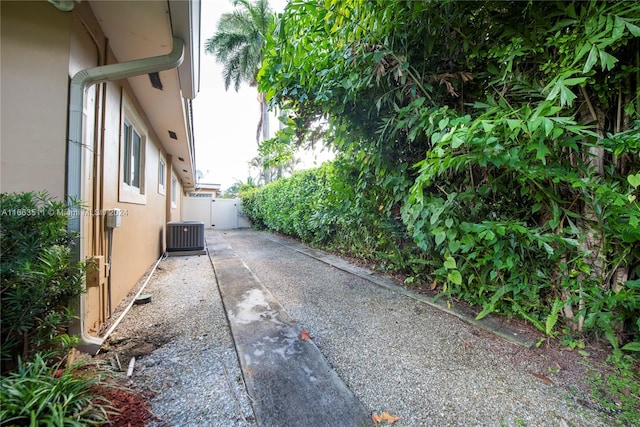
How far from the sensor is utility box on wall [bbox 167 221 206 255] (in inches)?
229

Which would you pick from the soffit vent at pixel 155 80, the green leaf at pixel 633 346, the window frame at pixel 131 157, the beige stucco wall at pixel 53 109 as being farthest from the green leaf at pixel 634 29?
the window frame at pixel 131 157

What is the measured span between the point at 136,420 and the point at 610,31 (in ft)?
11.6

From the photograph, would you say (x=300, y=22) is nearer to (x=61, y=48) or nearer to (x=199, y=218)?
(x=61, y=48)

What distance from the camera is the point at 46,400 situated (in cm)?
102

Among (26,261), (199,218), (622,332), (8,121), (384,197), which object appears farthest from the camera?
(199,218)

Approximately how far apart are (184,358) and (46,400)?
887 mm

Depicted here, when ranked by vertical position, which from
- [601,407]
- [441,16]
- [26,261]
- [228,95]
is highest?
[228,95]

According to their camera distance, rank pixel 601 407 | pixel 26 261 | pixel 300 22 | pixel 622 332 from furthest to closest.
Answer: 1. pixel 300 22
2. pixel 622 332
3. pixel 601 407
4. pixel 26 261

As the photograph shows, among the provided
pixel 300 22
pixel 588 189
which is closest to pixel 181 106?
pixel 300 22

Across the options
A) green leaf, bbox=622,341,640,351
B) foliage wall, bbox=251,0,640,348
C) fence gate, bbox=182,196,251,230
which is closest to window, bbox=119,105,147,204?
foliage wall, bbox=251,0,640,348

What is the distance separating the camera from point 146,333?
2197 millimetres

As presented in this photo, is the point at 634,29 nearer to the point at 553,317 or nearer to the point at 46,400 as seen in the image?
→ the point at 553,317

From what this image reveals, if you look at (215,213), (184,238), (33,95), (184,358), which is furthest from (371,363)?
(215,213)

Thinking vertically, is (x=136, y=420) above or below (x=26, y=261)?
below
